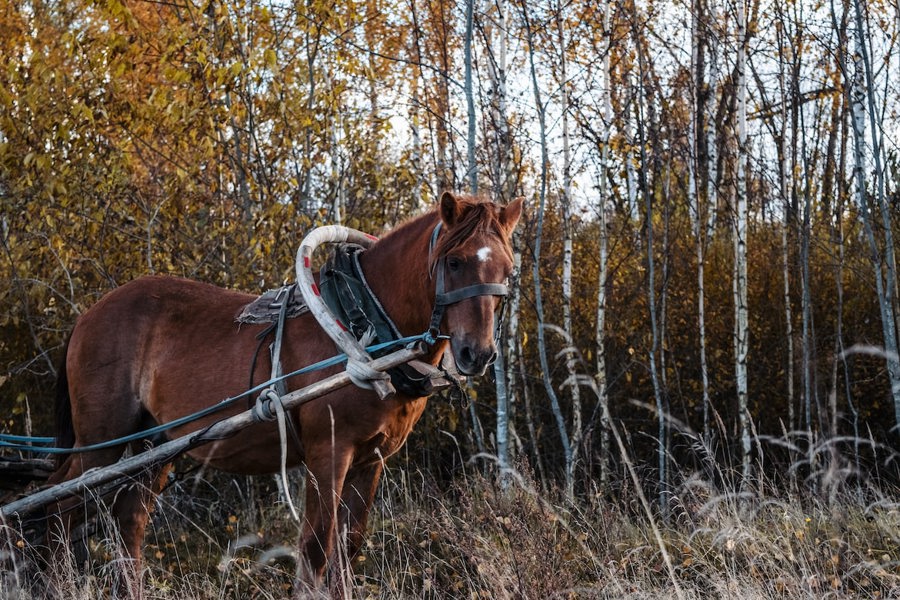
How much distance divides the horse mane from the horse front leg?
0.92 m

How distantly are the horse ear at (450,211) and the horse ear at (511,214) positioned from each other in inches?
10.8

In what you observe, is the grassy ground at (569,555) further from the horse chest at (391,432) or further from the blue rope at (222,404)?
the blue rope at (222,404)

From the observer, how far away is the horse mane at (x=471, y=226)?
11.6 feet

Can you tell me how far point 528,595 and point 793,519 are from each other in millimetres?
1845

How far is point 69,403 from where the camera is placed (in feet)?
15.5

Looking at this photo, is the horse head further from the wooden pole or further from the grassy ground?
the grassy ground

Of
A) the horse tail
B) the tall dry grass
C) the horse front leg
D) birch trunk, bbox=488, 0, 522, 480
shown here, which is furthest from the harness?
birch trunk, bbox=488, 0, 522, 480

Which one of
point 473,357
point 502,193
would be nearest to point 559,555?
point 473,357

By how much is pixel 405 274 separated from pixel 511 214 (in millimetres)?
529

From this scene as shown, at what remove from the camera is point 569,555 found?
4559 millimetres

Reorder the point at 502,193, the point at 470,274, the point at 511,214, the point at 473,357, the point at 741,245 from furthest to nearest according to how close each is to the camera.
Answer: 1. the point at 741,245
2. the point at 502,193
3. the point at 511,214
4. the point at 470,274
5. the point at 473,357

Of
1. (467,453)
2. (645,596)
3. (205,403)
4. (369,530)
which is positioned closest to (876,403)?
(467,453)

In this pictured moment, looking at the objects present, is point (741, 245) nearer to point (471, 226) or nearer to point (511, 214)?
point (511, 214)

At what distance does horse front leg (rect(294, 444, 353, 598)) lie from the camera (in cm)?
365
